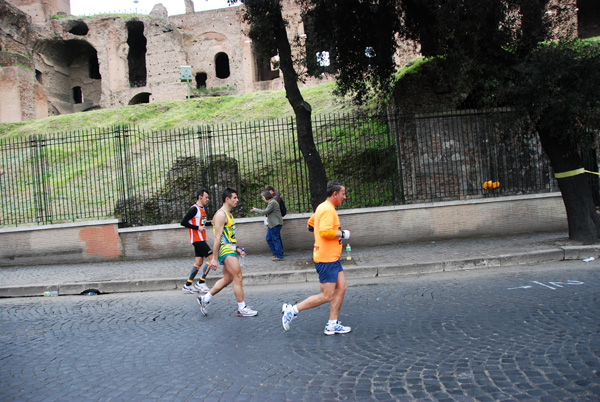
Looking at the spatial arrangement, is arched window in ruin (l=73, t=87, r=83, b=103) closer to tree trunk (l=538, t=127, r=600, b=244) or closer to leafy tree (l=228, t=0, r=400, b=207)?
leafy tree (l=228, t=0, r=400, b=207)

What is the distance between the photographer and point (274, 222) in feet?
31.8

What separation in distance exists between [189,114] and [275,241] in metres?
13.1

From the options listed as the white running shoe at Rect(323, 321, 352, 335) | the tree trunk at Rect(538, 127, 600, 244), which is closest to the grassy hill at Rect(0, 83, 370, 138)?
the tree trunk at Rect(538, 127, 600, 244)

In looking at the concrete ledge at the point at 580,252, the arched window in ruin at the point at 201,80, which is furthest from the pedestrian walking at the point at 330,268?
the arched window in ruin at the point at 201,80

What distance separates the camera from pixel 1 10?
98.6 ft

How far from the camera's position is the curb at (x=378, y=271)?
26.4ft

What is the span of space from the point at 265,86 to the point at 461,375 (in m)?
36.3

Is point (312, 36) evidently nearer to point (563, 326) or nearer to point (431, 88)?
point (431, 88)

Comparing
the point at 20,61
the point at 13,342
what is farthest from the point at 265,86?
the point at 13,342

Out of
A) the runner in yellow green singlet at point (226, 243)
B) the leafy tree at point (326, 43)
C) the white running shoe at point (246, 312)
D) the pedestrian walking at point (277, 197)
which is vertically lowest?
the white running shoe at point (246, 312)

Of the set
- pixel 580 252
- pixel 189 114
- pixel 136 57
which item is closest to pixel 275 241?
pixel 580 252

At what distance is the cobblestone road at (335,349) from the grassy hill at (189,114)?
520 inches

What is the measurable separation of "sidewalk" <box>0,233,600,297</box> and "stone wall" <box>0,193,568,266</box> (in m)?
0.54

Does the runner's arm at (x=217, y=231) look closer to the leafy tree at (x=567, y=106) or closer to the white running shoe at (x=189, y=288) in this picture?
the white running shoe at (x=189, y=288)
